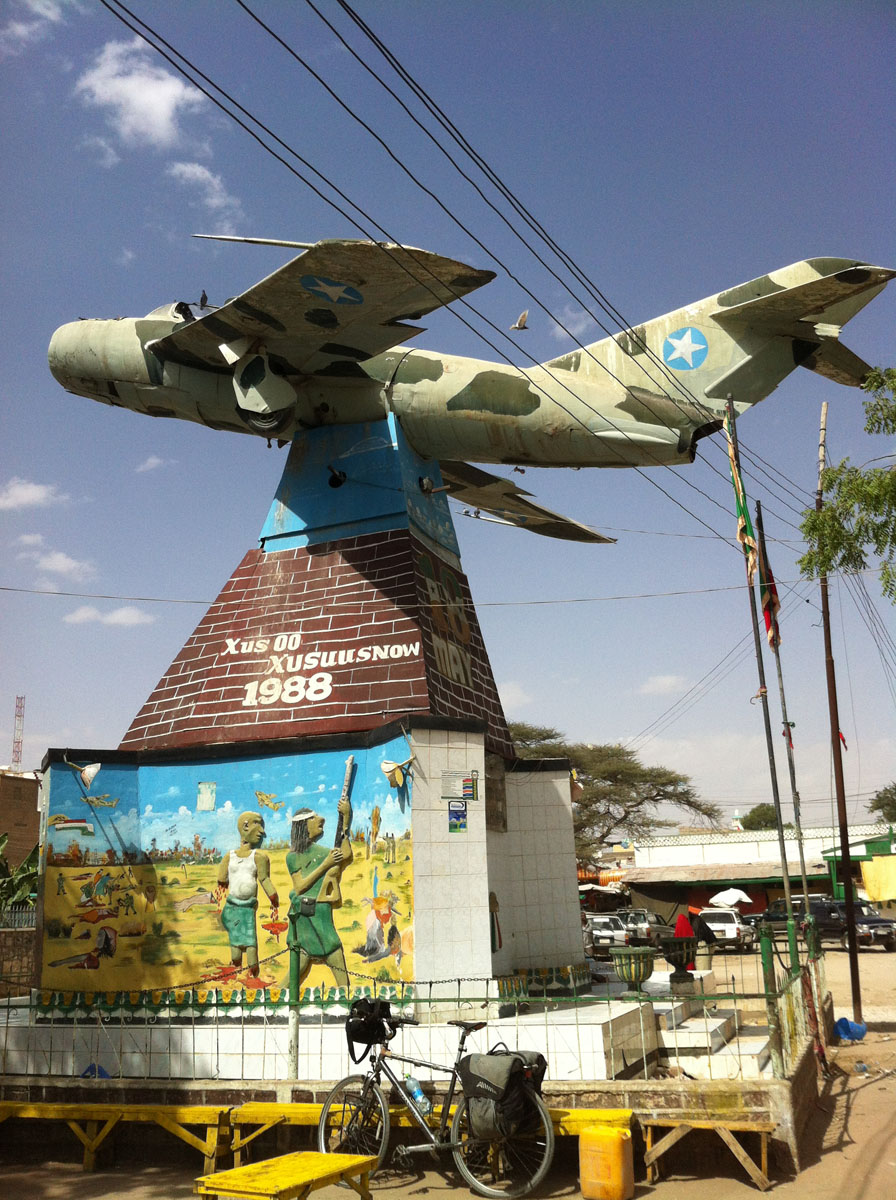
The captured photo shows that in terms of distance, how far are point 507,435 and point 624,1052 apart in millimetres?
10210

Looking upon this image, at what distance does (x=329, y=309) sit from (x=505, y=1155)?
11.3 meters

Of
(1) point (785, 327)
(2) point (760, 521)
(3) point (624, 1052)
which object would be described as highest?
(1) point (785, 327)

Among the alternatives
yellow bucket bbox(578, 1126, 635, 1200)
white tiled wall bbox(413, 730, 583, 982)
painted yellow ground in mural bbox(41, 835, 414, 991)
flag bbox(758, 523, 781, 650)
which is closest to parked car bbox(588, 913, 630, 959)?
white tiled wall bbox(413, 730, 583, 982)

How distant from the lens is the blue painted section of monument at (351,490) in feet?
55.5

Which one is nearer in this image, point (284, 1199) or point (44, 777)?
point (284, 1199)

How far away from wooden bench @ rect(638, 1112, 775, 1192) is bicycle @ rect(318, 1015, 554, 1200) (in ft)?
3.78

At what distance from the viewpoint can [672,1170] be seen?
9930mm

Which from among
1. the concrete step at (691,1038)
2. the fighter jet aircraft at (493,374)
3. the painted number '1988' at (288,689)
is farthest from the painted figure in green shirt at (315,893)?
the fighter jet aircraft at (493,374)

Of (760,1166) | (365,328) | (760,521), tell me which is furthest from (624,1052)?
(365,328)

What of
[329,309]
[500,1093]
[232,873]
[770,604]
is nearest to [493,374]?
[329,309]

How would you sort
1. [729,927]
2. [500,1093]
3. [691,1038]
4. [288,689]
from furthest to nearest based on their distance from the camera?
[729,927], [288,689], [691,1038], [500,1093]

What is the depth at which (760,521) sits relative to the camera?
17.0 metres

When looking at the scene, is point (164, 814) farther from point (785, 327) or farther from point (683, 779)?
point (683, 779)

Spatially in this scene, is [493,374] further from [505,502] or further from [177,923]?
[177,923]
